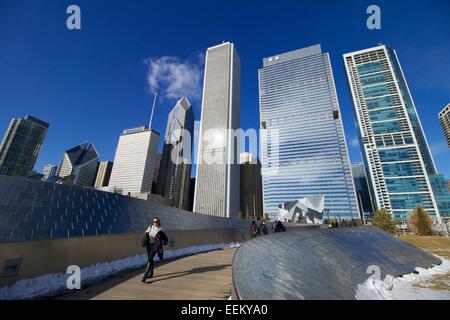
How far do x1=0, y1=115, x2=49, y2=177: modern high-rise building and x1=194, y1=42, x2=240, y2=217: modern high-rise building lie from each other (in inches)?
4784

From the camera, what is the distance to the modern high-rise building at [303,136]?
5423 inches

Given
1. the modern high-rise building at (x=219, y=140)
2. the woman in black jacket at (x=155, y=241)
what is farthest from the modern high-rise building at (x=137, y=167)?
the woman in black jacket at (x=155, y=241)

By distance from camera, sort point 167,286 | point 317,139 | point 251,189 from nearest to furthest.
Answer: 1. point 167,286
2. point 317,139
3. point 251,189

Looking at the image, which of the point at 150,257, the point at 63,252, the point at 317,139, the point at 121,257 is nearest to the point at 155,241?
the point at 150,257

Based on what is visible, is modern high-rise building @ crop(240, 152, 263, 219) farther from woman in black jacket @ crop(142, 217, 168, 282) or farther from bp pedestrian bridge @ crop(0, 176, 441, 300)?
woman in black jacket @ crop(142, 217, 168, 282)

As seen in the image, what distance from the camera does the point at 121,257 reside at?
26.7ft

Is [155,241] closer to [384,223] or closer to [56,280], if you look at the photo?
[56,280]

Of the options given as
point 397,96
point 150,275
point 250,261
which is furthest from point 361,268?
point 397,96

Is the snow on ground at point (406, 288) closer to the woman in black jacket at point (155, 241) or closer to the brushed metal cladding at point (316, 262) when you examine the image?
the brushed metal cladding at point (316, 262)

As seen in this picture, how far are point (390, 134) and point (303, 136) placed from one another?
6156 cm

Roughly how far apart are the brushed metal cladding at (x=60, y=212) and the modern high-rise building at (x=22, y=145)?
18117 centimetres

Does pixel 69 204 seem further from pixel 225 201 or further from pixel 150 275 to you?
pixel 225 201

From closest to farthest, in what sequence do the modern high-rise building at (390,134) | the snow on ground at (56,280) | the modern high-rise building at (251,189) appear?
the snow on ground at (56,280) < the modern high-rise building at (390,134) < the modern high-rise building at (251,189)

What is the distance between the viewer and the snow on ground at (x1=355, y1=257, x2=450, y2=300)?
9.78 m
